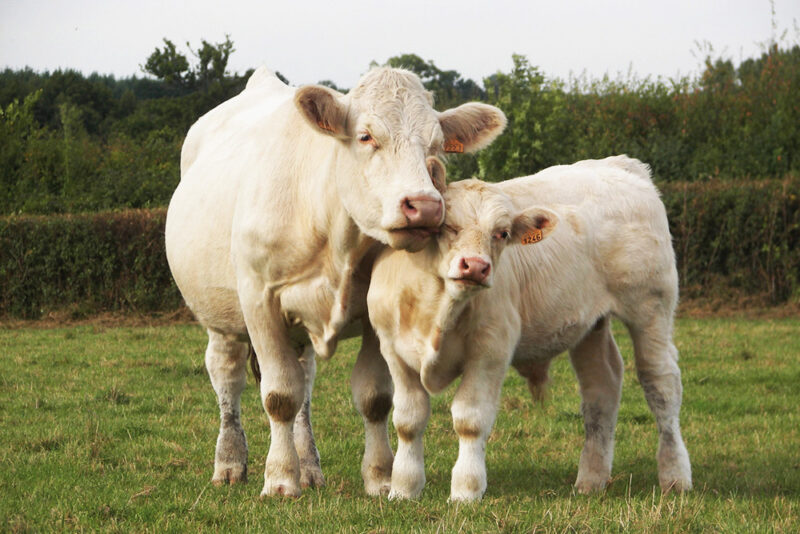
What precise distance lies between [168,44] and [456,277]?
101 ft

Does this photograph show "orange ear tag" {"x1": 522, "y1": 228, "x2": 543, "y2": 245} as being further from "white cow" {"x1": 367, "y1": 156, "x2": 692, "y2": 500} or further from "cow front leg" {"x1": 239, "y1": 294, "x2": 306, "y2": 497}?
"cow front leg" {"x1": 239, "y1": 294, "x2": 306, "y2": 497}

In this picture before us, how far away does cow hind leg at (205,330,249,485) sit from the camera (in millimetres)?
7199

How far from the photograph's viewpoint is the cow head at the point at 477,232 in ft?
17.1

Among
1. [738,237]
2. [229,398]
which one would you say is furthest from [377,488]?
[738,237]

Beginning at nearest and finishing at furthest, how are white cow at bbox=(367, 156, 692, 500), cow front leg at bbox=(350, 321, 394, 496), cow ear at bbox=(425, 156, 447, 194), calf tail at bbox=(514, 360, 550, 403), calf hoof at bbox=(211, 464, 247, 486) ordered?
cow ear at bbox=(425, 156, 447, 194) → white cow at bbox=(367, 156, 692, 500) → cow front leg at bbox=(350, 321, 394, 496) → calf tail at bbox=(514, 360, 550, 403) → calf hoof at bbox=(211, 464, 247, 486)

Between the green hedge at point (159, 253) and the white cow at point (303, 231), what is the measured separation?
1077cm

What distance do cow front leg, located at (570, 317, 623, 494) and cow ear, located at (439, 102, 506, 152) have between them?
1.52 metres

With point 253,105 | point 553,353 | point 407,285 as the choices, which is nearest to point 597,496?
point 553,353

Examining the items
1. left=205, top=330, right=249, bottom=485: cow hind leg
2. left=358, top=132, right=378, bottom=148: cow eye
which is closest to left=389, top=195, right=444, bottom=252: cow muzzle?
left=358, top=132, right=378, bottom=148: cow eye

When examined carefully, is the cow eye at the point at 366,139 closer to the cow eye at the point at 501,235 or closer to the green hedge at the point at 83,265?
the cow eye at the point at 501,235

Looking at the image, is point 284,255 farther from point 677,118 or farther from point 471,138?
point 677,118

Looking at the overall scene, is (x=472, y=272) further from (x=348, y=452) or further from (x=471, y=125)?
(x=348, y=452)

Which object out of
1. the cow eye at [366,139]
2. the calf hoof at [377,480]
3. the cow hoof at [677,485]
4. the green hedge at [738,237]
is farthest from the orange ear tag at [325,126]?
the green hedge at [738,237]

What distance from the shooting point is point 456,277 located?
520cm
